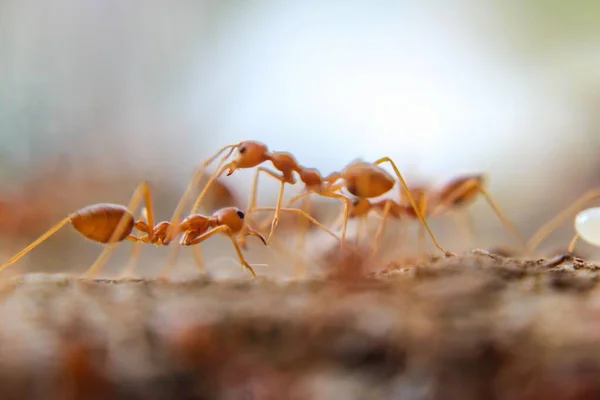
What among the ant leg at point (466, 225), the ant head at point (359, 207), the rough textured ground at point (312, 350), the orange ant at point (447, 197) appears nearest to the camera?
the rough textured ground at point (312, 350)

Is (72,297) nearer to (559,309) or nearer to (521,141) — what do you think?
(559,309)

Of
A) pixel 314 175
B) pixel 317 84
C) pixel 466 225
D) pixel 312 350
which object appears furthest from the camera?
pixel 317 84

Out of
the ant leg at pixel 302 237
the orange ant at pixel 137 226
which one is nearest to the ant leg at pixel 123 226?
the orange ant at pixel 137 226

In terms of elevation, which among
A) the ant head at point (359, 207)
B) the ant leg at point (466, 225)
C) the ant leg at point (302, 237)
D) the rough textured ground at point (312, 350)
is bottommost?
the ant leg at point (466, 225)

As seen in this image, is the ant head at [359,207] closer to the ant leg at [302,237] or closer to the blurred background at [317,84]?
the ant leg at [302,237]

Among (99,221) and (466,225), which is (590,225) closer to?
(99,221)

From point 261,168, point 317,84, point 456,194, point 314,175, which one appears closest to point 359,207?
point 314,175

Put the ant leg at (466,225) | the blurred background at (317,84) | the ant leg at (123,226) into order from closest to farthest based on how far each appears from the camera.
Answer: the ant leg at (123,226) → the ant leg at (466,225) → the blurred background at (317,84)

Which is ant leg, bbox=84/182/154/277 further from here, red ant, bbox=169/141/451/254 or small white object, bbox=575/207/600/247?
small white object, bbox=575/207/600/247
